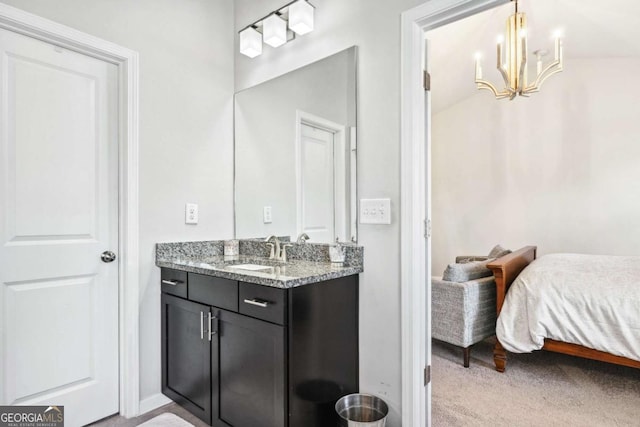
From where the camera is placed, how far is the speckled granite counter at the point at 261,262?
5.14ft

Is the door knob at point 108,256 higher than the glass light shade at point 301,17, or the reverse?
the glass light shade at point 301,17

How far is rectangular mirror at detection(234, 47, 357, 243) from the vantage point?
1.93m

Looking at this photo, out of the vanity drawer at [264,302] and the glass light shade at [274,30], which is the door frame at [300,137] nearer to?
the glass light shade at [274,30]

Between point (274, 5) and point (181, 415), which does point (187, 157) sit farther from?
point (181, 415)

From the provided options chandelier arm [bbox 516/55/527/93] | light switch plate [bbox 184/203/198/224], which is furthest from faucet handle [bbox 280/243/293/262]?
chandelier arm [bbox 516/55/527/93]

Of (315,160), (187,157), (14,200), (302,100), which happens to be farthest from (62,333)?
(302,100)

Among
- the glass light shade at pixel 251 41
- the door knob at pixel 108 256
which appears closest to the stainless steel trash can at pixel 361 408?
the door knob at pixel 108 256

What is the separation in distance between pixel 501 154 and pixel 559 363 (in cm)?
282

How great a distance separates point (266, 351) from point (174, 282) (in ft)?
2.64

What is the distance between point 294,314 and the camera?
1486 mm

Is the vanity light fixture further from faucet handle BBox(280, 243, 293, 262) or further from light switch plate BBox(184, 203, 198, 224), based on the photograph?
faucet handle BBox(280, 243, 293, 262)

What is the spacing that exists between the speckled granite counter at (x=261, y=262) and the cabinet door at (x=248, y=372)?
0.20m

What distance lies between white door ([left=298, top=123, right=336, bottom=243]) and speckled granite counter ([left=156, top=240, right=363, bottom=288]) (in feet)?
0.34

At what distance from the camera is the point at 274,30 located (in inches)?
84.6
